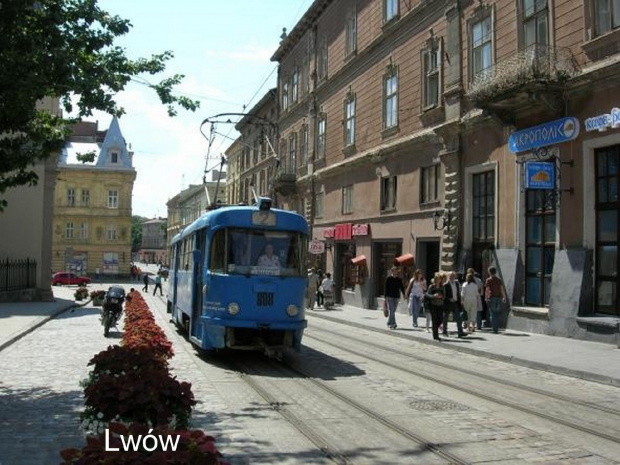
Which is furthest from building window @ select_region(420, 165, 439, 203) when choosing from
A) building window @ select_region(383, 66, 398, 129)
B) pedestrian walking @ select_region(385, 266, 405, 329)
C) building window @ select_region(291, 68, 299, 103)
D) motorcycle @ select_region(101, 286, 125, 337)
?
building window @ select_region(291, 68, 299, 103)

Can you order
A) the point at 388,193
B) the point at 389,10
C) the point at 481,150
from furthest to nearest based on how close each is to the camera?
1. the point at 389,10
2. the point at 388,193
3. the point at 481,150

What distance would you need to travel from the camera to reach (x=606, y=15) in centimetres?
1587

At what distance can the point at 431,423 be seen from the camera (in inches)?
293

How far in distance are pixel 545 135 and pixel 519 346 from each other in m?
5.99

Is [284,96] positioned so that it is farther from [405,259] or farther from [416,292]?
[416,292]

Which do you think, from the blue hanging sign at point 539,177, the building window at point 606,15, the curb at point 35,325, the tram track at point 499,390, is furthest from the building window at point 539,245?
the curb at point 35,325

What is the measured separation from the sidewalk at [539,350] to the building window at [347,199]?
1207 centimetres

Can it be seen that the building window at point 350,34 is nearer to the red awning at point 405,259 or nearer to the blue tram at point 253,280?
the red awning at point 405,259

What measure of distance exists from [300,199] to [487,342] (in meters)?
26.4

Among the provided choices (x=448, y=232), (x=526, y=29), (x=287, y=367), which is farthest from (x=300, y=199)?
(x=287, y=367)

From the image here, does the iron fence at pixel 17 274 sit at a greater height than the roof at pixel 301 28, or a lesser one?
lesser

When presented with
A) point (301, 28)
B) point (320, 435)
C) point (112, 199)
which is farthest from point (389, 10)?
point (112, 199)

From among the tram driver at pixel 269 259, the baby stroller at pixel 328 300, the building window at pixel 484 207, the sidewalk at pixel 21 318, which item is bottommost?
the sidewalk at pixel 21 318

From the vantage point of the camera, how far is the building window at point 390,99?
27.7m
